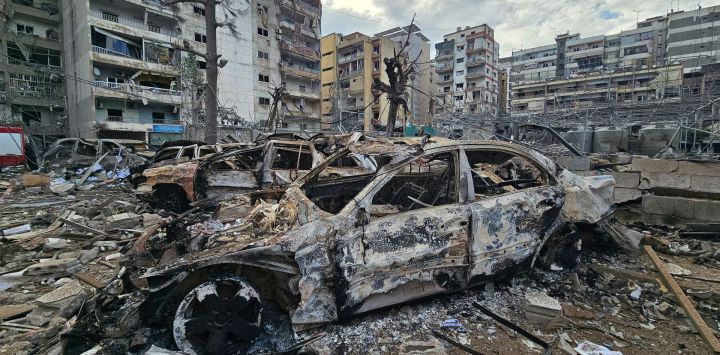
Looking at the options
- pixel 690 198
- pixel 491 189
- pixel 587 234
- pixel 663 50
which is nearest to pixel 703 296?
pixel 587 234

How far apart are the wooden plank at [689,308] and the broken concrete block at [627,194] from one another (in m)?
2.30

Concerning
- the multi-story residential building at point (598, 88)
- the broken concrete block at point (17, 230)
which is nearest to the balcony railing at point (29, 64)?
the broken concrete block at point (17, 230)

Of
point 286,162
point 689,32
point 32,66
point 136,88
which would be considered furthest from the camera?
point 689,32

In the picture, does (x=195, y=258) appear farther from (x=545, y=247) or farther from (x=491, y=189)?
(x=545, y=247)

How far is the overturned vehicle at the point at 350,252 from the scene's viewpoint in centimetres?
269

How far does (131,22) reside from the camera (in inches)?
1103

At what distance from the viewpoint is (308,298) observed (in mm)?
2771

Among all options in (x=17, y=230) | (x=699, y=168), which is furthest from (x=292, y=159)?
(x=699, y=168)

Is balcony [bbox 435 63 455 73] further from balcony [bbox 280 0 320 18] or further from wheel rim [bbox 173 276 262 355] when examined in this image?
wheel rim [bbox 173 276 262 355]

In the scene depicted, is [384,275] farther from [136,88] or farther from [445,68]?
[445,68]

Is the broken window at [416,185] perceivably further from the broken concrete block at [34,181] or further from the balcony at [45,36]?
the balcony at [45,36]

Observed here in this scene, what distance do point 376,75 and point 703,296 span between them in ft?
154

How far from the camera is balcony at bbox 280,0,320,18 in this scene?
125 ft

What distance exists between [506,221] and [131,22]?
3426cm
